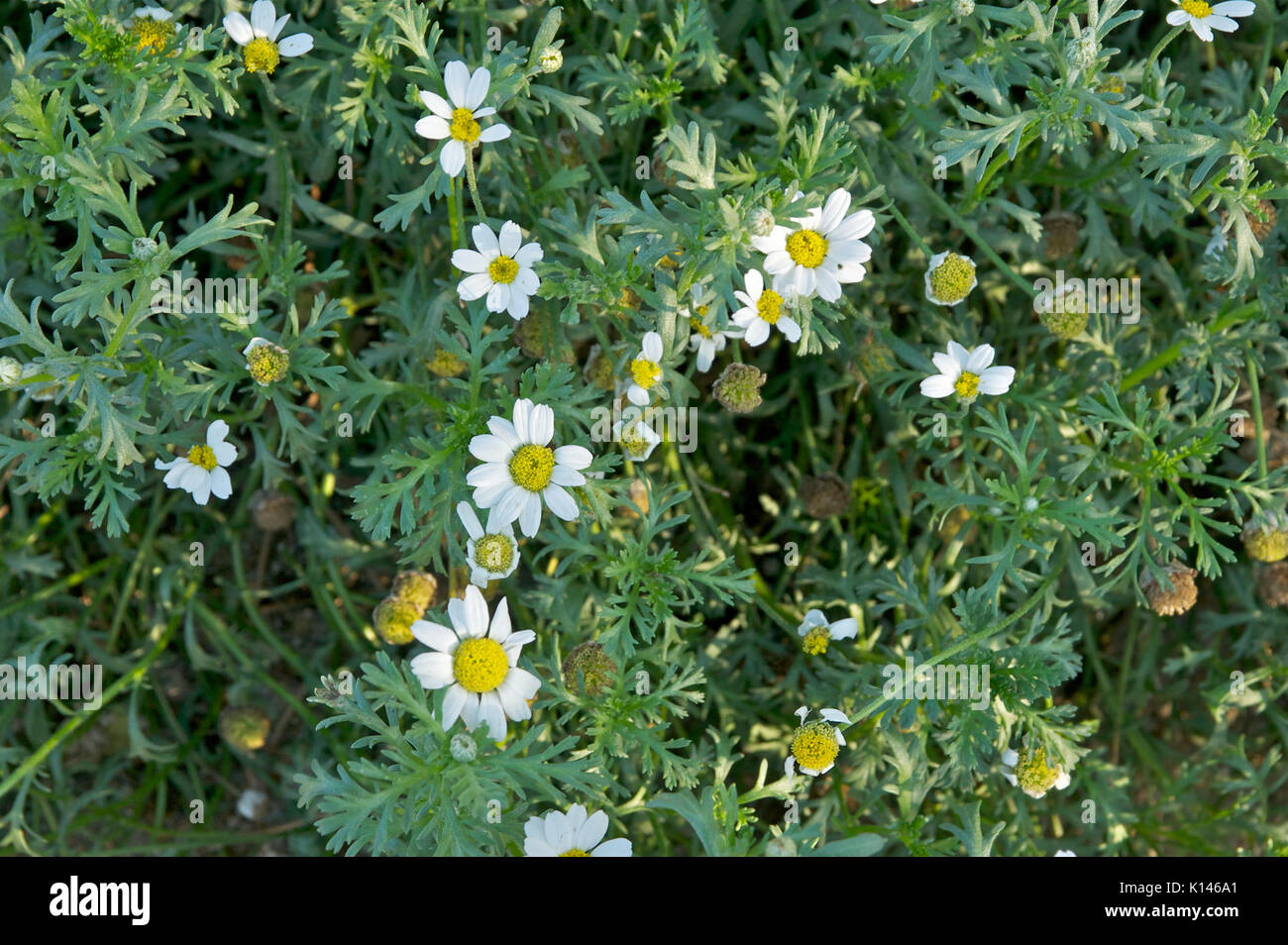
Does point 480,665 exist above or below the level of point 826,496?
below

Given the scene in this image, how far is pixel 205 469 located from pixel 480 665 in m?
0.86

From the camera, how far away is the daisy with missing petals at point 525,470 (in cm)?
229

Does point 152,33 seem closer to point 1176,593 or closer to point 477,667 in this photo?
point 477,667

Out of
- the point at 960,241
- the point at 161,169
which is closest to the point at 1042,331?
the point at 960,241

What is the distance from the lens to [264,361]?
8.04ft

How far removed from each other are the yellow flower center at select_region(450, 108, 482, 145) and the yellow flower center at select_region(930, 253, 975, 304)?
1.08 meters

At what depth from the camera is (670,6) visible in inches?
113

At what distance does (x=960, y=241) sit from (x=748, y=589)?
1.25 meters

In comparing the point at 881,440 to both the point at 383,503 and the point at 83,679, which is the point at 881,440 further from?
the point at 83,679

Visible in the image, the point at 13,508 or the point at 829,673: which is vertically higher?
the point at 13,508
